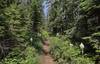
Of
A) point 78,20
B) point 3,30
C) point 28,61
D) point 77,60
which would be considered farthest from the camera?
point 78,20

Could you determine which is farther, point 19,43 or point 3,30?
point 19,43

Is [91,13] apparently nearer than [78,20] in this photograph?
Yes

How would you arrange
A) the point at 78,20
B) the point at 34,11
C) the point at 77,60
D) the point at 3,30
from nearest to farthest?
the point at 77,60, the point at 3,30, the point at 78,20, the point at 34,11

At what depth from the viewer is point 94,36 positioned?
49.8 ft

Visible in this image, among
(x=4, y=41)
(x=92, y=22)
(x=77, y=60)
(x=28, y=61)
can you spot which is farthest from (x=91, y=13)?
(x=4, y=41)

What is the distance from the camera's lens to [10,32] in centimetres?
1748

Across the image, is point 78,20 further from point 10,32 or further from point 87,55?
point 10,32

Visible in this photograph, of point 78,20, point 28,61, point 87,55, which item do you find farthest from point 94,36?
point 28,61

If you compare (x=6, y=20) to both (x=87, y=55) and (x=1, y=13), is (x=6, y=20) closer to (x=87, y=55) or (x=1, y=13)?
(x=1, y=13)

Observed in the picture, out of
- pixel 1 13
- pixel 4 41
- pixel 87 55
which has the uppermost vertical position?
pixel 1 13

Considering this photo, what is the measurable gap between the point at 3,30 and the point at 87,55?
21.3 ft

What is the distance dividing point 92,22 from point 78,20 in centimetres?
142

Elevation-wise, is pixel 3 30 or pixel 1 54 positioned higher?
pixel 3 30

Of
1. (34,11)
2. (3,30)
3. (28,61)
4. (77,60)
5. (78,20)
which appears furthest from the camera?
(34,11)
